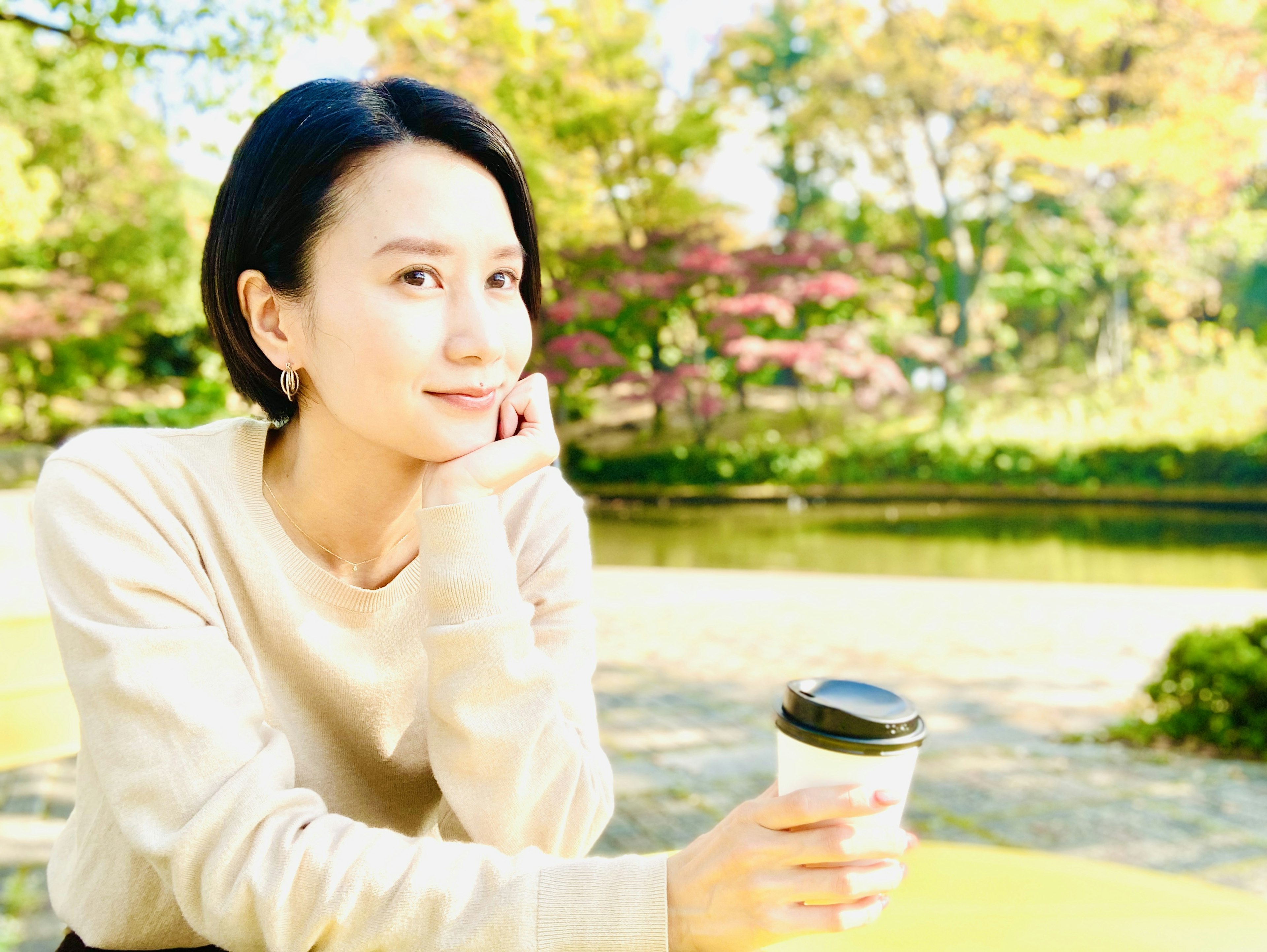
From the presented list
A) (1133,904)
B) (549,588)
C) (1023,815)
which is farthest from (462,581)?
(1023,815)

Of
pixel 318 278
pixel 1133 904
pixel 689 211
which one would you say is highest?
pixel 689 211

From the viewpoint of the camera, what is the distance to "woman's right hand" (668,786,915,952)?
0.77m

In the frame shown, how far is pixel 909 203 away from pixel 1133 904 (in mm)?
17551

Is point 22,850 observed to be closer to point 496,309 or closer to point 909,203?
point 496,309

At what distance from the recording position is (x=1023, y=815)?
306 cm

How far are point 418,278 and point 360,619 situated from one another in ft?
1.33

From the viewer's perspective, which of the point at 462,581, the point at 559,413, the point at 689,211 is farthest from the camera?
the point at 559,413

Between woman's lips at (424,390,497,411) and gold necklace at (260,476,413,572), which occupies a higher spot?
woman's lips at (424,390,497,411)

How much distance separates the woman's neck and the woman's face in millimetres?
77

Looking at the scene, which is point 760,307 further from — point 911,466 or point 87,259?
point 87,259

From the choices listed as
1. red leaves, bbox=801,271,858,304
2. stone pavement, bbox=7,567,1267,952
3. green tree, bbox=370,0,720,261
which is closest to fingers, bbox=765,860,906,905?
stone pavement, bbox=7,567,1267,952

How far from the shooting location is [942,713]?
4148 mm

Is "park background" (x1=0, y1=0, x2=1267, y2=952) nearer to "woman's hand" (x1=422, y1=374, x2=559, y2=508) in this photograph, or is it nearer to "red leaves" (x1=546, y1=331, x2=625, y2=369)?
"red leaves" (x1=546, y1=331, x2=625, y2=369)

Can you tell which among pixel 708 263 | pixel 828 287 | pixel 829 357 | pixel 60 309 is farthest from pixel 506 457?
pixel 60 309
